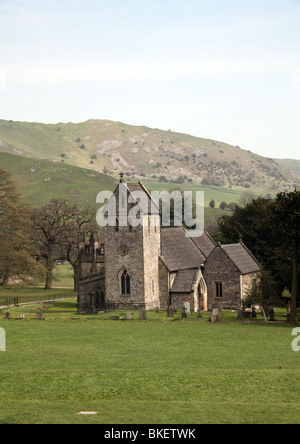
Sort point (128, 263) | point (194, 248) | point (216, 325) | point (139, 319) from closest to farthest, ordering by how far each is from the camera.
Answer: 1. point (216, 325)
2. point (139, 319)
3. point (128, 263)
4. point (194, 248)

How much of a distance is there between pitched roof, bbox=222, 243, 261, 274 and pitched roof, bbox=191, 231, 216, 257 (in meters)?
4.40

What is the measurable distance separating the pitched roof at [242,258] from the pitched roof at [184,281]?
14.3 feet

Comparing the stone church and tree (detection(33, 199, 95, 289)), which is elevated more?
tree (detection(33, 199, 95, 289))

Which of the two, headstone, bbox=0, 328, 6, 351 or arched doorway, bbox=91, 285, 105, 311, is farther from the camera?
arched doorway, bbox=91, 285, 105, 311

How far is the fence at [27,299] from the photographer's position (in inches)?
2623

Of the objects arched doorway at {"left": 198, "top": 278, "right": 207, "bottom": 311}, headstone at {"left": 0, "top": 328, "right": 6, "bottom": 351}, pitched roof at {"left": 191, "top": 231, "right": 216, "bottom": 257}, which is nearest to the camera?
headstone at {"left": 0, "top": 328, "right": 6, "bottom": 351}

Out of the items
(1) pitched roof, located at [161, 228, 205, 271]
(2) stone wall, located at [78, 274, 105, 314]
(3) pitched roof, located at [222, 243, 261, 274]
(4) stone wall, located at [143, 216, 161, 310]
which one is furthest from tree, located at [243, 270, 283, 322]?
(2) stone wall, located at [78, 274, 105, 314]

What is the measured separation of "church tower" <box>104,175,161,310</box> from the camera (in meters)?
60.6

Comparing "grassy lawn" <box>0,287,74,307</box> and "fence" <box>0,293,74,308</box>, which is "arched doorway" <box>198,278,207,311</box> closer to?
"fence" <box>0,293,74,308</box>

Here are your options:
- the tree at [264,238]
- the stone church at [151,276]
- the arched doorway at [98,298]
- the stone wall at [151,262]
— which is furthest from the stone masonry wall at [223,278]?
the arched doorway at [98,298]

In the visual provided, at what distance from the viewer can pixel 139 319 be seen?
52.5 meters
